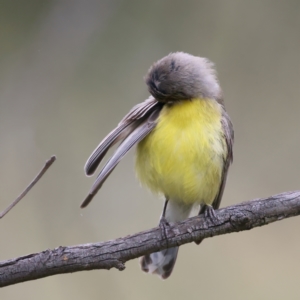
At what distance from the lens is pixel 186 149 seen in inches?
93.3

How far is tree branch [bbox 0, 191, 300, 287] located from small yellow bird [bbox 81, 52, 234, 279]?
104 mm

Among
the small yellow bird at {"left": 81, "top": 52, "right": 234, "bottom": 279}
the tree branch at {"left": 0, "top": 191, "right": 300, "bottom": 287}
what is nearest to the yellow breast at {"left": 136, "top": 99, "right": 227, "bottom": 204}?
the small yellow bird at {"left": 81, "top": 52, "right": 234, "bottom": 279}

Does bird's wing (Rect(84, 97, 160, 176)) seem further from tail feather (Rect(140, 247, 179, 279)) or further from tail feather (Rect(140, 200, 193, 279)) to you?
tail feather (Rect(140, 247, 179, 279))

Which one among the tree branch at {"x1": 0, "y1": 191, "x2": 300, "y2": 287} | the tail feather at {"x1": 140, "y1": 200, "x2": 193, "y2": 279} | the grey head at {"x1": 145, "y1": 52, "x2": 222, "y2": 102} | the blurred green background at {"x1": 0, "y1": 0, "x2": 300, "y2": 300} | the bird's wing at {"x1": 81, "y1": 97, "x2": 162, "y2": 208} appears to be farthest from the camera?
the blurred green background at {"x1": 0, "y1": 0, "x2": 300, "y2": 300}

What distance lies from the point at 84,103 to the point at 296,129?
5.39 ft

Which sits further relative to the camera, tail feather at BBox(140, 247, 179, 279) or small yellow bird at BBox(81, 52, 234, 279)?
tail feather at BBox(140, 247, 179, 279)

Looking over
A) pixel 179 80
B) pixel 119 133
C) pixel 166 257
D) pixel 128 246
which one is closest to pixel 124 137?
pixel 119 133

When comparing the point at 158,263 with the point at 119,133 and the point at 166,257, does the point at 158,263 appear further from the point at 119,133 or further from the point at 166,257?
the point at 119,133

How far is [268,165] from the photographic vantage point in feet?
12.9

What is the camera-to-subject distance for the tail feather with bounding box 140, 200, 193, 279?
283 centimetres


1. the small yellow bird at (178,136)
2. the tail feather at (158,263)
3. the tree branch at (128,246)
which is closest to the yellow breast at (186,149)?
→ the small yellow bird at (178,136)

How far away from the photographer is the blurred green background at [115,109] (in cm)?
379

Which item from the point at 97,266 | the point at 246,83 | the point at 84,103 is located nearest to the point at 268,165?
the point at 246,83

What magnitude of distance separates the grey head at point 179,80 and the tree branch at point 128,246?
1.96 ft
